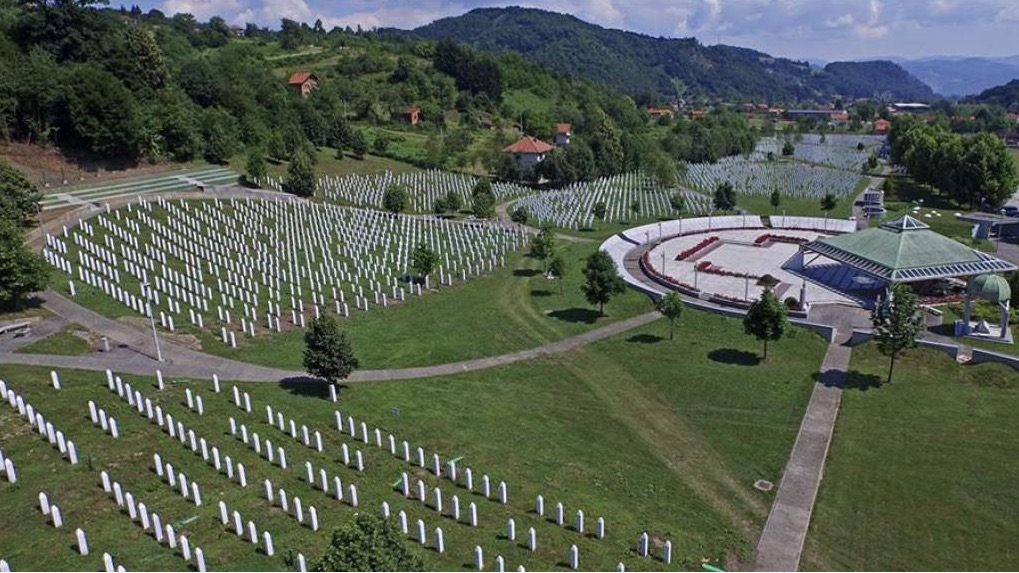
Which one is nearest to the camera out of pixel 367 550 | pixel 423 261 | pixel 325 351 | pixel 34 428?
pixel 367 550

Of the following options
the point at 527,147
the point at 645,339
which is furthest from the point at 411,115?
the point at 645,339

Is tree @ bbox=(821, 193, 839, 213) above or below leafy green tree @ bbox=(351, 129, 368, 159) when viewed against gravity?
below

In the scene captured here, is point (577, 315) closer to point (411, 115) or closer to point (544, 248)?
point (544, 248)

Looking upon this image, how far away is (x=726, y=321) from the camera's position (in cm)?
4278

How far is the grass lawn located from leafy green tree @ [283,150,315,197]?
138 ft

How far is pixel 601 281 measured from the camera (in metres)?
43.6

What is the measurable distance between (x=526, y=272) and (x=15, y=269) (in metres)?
34.7

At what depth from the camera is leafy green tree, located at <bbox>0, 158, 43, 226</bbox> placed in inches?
1746

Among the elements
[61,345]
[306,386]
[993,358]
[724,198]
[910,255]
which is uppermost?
[724,198]

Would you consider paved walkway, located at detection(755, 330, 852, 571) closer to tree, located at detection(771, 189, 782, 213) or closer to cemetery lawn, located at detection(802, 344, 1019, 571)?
Answer: cemetery lawn, located at detection(802, 344, 1019, 571)

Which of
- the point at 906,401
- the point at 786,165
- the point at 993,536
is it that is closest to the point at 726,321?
the point at 906,401

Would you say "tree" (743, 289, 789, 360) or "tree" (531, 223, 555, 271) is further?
"tree" (531, 223, 555, 271)

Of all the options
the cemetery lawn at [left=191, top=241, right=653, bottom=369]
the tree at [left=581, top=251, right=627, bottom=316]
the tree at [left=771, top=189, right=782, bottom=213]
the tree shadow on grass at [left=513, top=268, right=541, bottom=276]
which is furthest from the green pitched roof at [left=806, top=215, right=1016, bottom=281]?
the tree at [left=771, top=189, right=782, bottom=213]

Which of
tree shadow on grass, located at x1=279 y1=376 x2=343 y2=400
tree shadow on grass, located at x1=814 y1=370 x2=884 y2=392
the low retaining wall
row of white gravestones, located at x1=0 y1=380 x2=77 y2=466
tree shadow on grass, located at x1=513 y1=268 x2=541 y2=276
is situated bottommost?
tree shadow on grass, located at x1=814 y1=370 x2=884 y2=392
